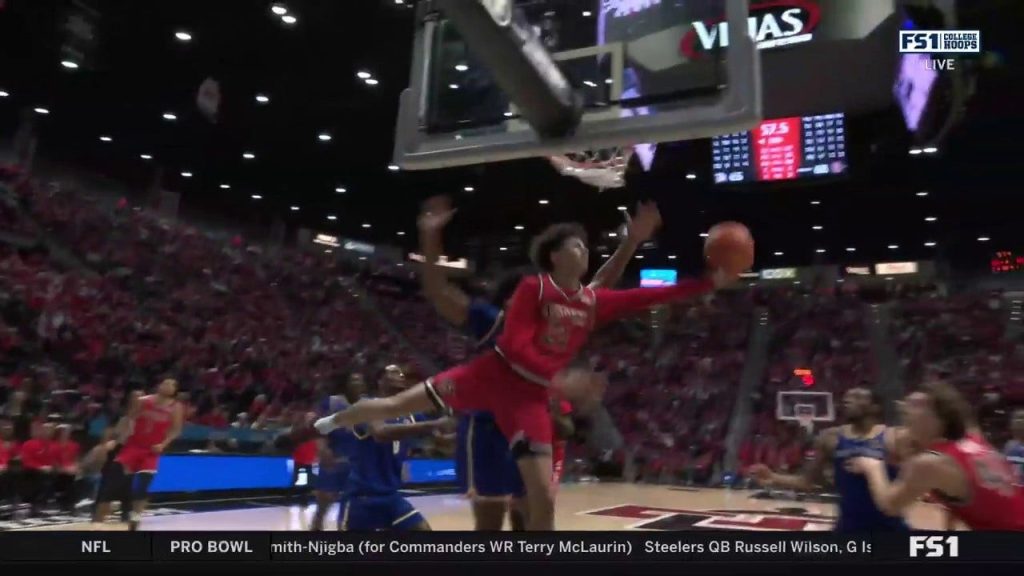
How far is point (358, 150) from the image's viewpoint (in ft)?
49.0

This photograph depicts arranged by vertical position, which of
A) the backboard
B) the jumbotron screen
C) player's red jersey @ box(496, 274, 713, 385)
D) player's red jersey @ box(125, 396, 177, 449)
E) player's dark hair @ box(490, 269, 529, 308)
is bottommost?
player's red jersey @ box(125, 396, 177, 449)

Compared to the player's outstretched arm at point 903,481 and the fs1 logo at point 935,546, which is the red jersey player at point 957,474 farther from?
the fs1 logo at point 935,546

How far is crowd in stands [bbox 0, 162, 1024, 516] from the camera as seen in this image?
1137 centimetres

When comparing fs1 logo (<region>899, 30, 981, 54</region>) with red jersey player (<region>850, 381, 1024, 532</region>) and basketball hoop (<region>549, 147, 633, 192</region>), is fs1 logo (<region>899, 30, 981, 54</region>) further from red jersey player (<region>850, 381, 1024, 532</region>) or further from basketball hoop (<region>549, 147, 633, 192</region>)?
red jersey player (<region>850, 381, 1024, 532</region>)

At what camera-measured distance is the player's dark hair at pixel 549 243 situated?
3383 mm

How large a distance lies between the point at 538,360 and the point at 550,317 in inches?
7.0

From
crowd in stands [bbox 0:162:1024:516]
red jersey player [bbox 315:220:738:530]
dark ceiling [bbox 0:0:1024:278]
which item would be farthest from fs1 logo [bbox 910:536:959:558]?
dark ceiling [bbox 0:0:1024:278]

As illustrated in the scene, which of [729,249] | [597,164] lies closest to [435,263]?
[729,249]

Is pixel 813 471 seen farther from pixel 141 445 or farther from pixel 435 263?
pixel 141 445

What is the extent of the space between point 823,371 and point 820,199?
3728 mm

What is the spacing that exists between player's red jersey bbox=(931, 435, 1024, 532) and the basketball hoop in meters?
3.24

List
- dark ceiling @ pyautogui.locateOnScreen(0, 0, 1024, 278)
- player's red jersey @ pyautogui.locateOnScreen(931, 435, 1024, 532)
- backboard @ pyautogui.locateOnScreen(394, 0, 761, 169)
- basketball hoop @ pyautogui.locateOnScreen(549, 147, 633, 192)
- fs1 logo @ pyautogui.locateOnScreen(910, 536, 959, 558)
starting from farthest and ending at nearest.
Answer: dark ceiling @ pyautogui.locateOnScreen(0, 0, 1024, 278) < basketball hoop @ pyautogui.locateOnScreen(549, 147, 633, 192) < backboard @ pyautogui.locateOnScreen(394, 0, 761, 169) < fs1 logo @ pyautogui.locateOnScreen(910, 536, 959, 558) < player's red jersey @ pyautogui.locateOnScreen(931, 435, 1024, 532)

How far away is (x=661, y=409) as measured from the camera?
15602 mm

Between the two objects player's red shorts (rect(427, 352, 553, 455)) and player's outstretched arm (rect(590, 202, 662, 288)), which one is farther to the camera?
player's outstretched arm (rect(590, 202, 662, 288))
